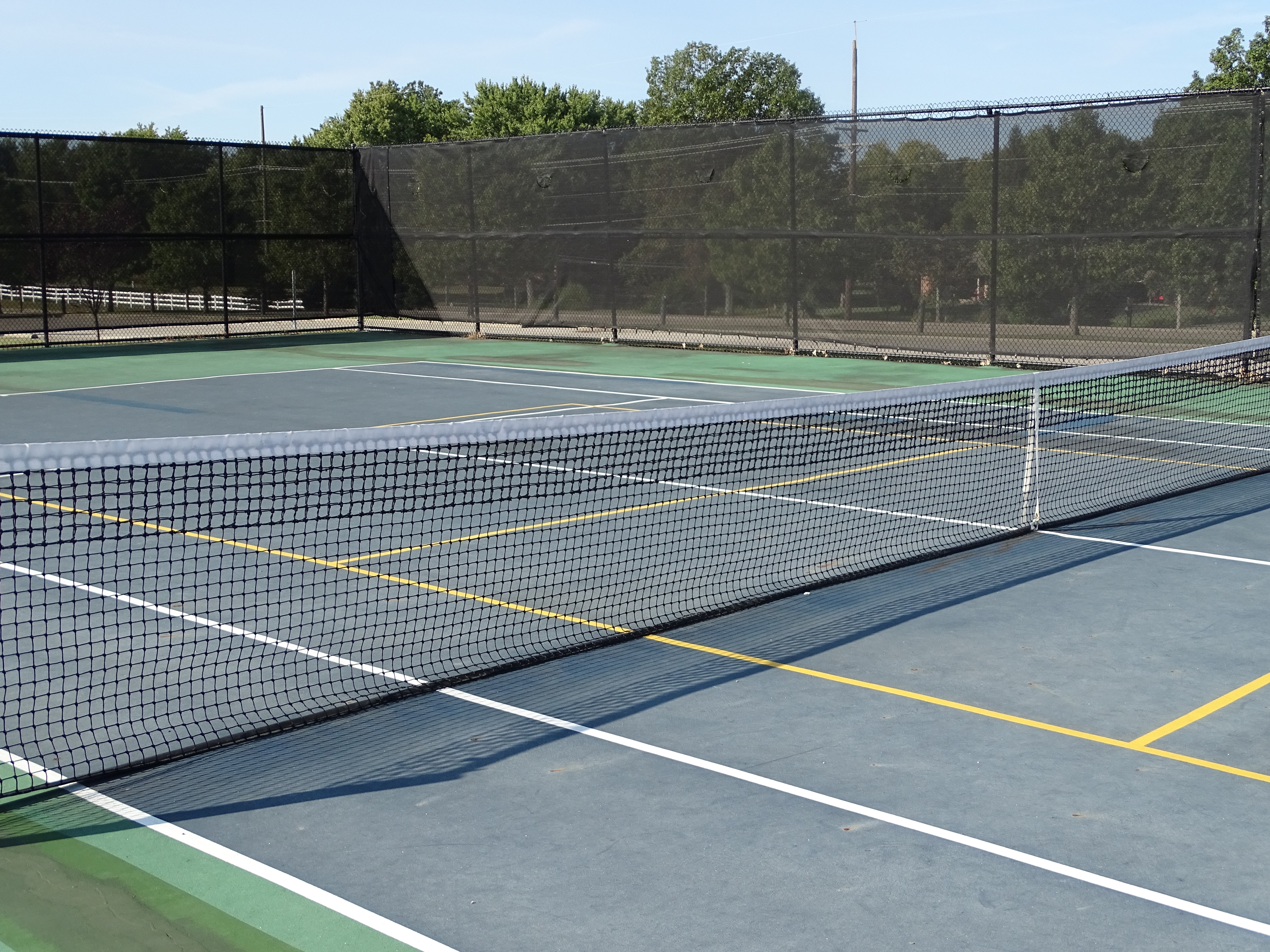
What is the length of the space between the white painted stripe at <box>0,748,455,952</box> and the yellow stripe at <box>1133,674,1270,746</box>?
11.5ft

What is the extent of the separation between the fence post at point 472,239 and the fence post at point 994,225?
11912mm

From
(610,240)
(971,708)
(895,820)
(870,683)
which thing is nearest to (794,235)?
(610,240)

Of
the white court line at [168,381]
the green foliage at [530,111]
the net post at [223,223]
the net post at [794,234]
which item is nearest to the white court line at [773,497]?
the white court line at [168,381]

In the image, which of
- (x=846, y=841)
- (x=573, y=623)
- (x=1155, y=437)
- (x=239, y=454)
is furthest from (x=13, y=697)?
(x=1155, y=437)

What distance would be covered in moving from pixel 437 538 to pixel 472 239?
805 inches

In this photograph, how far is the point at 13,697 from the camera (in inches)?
271

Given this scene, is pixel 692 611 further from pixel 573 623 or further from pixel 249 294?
pixel 249 294

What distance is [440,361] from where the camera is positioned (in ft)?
83.6

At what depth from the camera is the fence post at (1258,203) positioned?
20.2 meters

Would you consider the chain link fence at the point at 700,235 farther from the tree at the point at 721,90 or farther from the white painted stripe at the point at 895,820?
the tree at the point at 721,90

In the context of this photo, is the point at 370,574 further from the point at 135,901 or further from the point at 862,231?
the point at 862,231

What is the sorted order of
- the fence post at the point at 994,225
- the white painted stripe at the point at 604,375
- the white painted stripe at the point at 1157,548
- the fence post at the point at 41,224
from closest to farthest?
the white painted stripe at the point at 1157,548, the white painted stripe at the point at 604,375, the fence post at the point at 994,225, the fence post at the point at 41,224

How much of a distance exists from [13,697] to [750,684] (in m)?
3.69

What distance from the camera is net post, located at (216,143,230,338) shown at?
3052 centimetres
